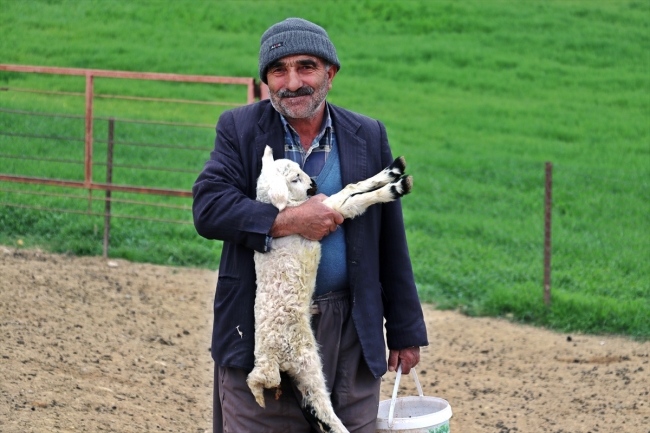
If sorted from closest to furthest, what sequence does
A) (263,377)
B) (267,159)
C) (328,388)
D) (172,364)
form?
(263,377) < (267,159) < (328,388) < (172,364)

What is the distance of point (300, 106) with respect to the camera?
329 centimetres

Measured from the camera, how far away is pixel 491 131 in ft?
47.9

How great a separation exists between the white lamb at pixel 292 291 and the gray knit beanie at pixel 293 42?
1.12 feet

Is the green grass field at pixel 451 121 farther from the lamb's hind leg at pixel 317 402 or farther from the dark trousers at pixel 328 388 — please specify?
the lamb's hind leg at pixel 317 402

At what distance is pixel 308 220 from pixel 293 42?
618 mm

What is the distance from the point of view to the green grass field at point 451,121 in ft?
29.8

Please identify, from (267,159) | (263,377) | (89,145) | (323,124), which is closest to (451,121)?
(89,145)

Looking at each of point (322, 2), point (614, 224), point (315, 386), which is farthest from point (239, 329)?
point (322, 2)

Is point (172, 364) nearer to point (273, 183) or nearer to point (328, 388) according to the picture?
point (328, 388)

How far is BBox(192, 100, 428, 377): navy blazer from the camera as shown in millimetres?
3195

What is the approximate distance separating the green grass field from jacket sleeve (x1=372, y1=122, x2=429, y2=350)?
4479 mm

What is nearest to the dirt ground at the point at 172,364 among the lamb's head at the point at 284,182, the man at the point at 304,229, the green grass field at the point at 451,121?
the green grass field at the point at 451,121

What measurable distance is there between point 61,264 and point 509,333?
3.98 meters

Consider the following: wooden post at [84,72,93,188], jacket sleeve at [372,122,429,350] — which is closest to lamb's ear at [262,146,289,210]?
jacket sleeve at [372,122,429,350]
